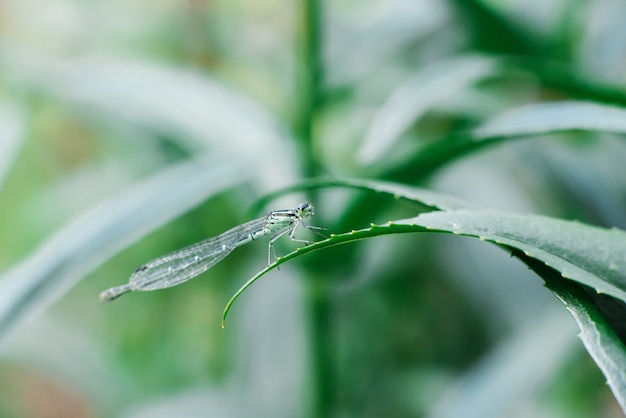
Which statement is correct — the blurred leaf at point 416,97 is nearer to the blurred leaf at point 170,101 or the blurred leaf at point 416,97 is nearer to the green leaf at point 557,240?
the blurred leaf at point 170,101

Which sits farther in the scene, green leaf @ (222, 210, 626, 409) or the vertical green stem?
the vertical green stem

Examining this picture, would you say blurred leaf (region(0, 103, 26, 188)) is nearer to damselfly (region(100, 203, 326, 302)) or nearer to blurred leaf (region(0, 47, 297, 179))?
blurred leaf (region(0, 47, 297, 179))

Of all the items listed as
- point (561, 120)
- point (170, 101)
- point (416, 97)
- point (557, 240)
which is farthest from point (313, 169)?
point (557, 240)

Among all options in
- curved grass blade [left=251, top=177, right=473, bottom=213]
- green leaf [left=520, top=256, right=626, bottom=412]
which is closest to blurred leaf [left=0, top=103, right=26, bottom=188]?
curved grass blade [left=251, top=177, right=473, bottom=213]

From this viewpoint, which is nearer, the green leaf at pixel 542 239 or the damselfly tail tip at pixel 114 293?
the green leaf at pixel 542 239

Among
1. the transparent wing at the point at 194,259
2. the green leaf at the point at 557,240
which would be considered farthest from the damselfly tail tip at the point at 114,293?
the green leaf at the point at 557,240

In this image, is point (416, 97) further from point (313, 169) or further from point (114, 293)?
point (114, 293)

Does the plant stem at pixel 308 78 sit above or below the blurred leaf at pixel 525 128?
above
